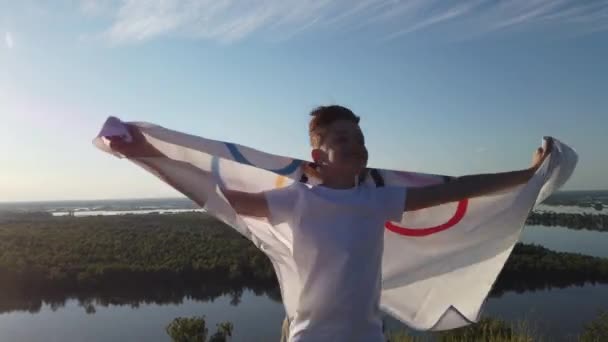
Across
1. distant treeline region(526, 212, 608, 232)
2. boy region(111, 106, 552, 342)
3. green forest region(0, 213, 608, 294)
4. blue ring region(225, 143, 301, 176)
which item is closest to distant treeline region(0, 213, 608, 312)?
green forest region(0, 213, 608, 294)

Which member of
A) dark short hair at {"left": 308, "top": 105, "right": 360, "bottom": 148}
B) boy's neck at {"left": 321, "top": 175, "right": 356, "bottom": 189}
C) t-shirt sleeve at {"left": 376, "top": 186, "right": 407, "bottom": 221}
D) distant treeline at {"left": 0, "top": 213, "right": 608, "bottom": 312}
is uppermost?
dark short hair at {"left": 308, "top": 105, "right": 360, "bottom": 148}

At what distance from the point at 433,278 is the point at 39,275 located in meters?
23.4

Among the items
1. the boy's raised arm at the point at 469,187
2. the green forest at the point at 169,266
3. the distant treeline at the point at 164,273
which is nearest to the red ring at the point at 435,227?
the boy's raised arm at the point at 469,187

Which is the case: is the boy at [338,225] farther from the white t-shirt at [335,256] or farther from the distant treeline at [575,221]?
the distant treeline at [575,221]

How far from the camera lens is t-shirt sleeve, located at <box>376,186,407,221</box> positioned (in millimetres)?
1506

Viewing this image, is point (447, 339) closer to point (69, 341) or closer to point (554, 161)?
point (554, 161)

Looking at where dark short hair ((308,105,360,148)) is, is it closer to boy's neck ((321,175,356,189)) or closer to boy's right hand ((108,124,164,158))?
boy's neck ((321,175,356,189))

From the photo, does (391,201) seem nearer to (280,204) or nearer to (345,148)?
(345,148)

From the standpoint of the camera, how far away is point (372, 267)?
1.48 m

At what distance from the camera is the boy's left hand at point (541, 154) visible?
6.12ft

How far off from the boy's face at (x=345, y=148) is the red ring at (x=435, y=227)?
47 centimetres

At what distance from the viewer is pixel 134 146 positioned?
1.66 meters

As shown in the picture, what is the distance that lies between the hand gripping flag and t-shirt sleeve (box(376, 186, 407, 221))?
0.26 metres

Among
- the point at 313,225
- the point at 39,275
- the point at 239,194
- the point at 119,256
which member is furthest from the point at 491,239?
the point at 119,256
